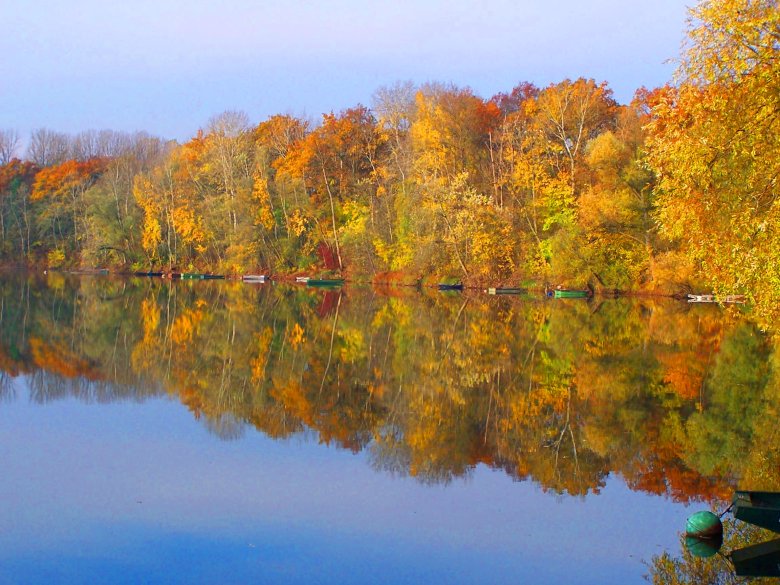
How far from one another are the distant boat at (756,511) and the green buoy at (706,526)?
1.14m

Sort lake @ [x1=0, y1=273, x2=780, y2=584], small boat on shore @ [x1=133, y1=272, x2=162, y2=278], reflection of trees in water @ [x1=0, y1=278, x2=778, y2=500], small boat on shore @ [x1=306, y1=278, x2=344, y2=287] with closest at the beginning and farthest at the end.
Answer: lake @ [x1=0, y1=273, x2=780, y2=584], reflection of trees in water @ [x1=0, y1=278, x2=778, y2=500], small boat on shore @ [x1=306, y1=278, x2=344, y2=287], small boat on shore @ [x1=133, y1=272, x2=162, y2=278]

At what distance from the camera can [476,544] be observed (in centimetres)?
1100

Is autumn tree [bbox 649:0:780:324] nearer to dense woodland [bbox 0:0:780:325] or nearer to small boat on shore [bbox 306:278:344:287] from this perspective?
dense woodland [bbox 0:0:780:325]

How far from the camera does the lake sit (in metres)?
10.6

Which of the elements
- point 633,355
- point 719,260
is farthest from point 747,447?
point 633,355

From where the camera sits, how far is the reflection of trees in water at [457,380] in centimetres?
1530

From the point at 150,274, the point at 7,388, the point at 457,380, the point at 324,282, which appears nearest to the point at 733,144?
the point at 457,380

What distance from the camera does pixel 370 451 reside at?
51.4ft

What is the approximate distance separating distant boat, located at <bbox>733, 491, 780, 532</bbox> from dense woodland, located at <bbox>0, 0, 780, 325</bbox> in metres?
6.56

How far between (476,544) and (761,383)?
44.6 feet

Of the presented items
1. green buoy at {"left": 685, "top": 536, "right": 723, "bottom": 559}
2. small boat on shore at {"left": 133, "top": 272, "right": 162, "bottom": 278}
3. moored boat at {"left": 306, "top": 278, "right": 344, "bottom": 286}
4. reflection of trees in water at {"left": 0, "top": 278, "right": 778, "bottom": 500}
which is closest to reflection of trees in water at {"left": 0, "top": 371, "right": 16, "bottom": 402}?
reflection of trees in water at {"left": 0, "top": 278, "right": 778, "bottom": 500}

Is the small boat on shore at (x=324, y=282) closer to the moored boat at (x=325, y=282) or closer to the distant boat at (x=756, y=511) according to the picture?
the moored boat at (x=325, y=282)

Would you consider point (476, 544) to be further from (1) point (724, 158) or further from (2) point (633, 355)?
(2) point (633, 355)

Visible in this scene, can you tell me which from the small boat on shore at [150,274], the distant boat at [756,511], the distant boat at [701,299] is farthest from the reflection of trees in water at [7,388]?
the small boat on shore at [150,274]
